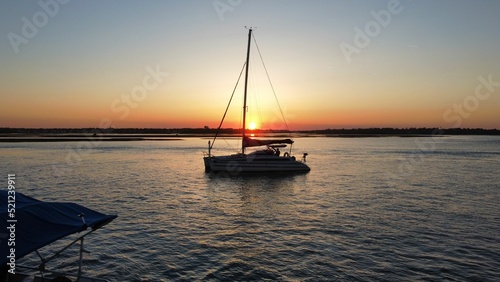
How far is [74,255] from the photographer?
16.0 meters

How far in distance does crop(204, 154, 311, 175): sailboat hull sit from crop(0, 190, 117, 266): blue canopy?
3471 cm

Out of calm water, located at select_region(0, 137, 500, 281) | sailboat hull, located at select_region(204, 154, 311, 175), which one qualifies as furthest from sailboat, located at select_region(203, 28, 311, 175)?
calm water, located at select_region(0, 137, 500, 281)

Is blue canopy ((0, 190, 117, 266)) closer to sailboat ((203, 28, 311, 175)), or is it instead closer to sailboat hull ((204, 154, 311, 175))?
sailboat ((203, 28, 311, 175))

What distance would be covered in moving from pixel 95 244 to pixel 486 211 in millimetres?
25910

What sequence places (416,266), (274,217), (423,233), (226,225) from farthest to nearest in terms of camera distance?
1. (274,217)
2. (226,225)
3. (423,233)
4. (416,266)

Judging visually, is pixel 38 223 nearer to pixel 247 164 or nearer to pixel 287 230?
pixel 287 230

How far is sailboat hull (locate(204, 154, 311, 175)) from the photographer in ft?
149

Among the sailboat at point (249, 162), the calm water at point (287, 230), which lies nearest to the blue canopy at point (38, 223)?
the calm water at point (287, 230)

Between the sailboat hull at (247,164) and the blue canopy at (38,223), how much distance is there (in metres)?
34.7

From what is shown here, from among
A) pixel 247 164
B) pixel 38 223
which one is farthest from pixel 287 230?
pixel 247 164

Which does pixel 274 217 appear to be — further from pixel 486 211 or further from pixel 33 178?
pixel 33 178

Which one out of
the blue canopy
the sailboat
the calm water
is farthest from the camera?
the sailboat

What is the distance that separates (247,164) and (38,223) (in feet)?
121

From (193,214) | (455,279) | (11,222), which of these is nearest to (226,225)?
(193,214)
